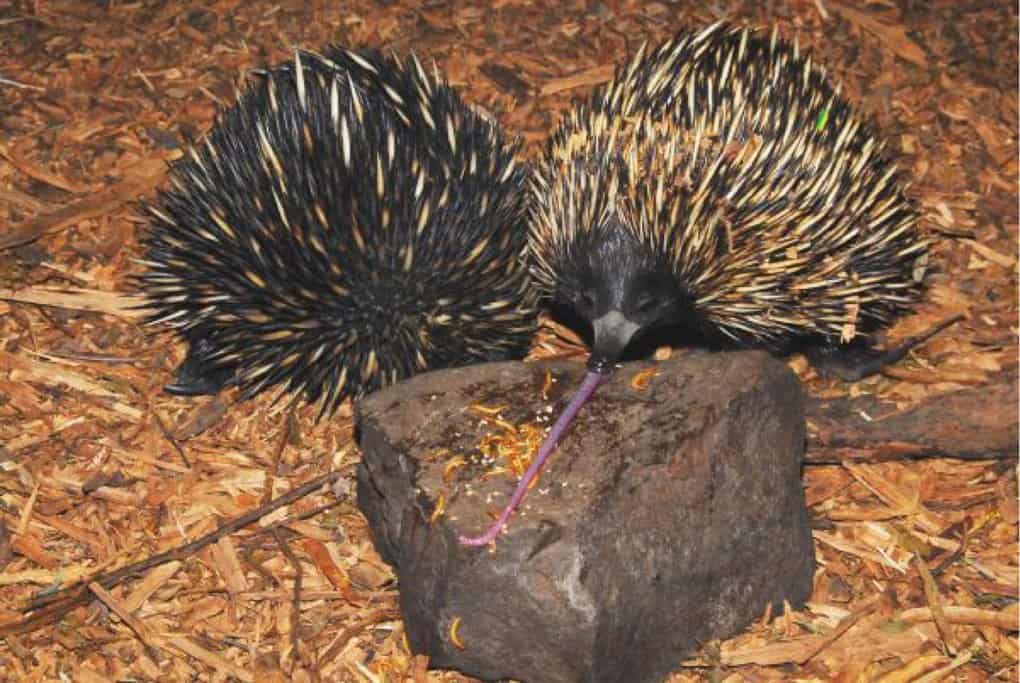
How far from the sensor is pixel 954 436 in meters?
4.53

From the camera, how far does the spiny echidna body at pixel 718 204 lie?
4.18 metres

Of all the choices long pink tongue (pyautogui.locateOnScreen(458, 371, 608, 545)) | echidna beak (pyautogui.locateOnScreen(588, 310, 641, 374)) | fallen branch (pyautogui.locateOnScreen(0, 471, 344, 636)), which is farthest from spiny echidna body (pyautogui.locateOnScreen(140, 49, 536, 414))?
long pink tongue (pyautogui.locateOnScreen(458, 371, 608, 545))

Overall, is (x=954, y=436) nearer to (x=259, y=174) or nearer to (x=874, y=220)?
(x=874, y=220)

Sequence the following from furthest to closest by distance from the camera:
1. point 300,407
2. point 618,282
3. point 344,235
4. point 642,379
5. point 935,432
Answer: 1. point 300,407
2. point 935,432
3. point 344,235
4. point 618,282
5. point 642,379

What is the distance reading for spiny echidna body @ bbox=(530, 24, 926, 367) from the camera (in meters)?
4.18

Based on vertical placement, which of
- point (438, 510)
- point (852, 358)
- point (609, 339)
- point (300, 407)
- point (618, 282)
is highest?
point (618, 282)

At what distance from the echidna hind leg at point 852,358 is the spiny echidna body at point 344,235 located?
3.45ft

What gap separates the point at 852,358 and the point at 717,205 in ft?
3.45

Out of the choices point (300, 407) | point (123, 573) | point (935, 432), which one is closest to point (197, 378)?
point (300, 407)

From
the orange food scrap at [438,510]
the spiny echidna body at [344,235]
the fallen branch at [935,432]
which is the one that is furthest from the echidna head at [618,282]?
the fallen branch at [935,432]

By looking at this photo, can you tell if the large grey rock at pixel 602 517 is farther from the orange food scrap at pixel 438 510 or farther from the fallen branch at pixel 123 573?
the fallen branch at pixel 123 573

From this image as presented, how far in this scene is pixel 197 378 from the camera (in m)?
4.89

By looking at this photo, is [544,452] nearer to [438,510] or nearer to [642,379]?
[438,510]

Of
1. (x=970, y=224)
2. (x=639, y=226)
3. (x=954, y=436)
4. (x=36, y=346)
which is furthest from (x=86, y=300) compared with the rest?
(x=970, y=224)
